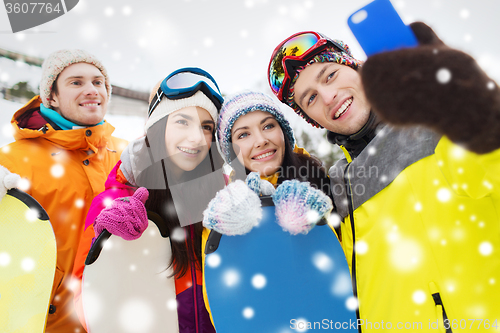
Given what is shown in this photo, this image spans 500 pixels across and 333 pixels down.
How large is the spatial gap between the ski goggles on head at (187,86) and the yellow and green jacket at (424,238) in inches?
46.5

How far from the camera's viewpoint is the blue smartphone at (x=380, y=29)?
3.77 feet

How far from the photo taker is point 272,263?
1190 millimetres

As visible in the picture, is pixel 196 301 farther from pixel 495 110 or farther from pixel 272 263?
pixel 495 110

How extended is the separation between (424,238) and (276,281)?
63cm

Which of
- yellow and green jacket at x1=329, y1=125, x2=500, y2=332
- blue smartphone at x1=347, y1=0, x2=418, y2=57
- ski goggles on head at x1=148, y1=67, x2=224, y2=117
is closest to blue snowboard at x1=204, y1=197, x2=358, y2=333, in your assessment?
yellow and green jacket at x1=329, y1=125, x2=500, y2=332

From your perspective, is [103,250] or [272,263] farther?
[103,250]

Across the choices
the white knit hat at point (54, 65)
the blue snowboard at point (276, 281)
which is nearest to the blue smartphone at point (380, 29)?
the blue snowboard at point (276, 281)

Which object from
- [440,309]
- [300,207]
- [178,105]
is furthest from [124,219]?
[440,309]

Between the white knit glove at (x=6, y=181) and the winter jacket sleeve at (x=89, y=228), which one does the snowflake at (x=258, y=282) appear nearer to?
the winter jacket sleeve at (x=89, y=228)

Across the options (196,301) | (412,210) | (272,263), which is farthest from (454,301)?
(196,301)

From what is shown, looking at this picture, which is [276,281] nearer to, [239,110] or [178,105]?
[239,110]

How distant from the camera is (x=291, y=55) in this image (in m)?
1.75

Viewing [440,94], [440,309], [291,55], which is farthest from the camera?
[291,55]

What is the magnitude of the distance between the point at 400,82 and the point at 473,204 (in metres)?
0.71
